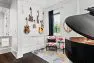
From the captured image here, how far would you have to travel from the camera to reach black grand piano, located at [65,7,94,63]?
0.89 metres

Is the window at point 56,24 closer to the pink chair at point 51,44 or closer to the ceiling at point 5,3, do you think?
the pink chair at point 51,44

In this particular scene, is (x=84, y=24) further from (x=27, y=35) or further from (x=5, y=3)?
(x=5, y=3)

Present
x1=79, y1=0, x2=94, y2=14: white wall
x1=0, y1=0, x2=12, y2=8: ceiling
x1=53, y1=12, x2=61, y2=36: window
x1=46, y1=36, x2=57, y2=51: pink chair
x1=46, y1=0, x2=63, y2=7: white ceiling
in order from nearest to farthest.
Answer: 1. x1=79, y1=0, x2=94, y2=14: white wall
2. x1=46, y1=36, x2=57, y2=51: pink chair
3. x1=46, y1=0, x2=63, y2=7: white ceiling
4. x1=53, y1=12, x2=61, y2=36: window
5. x1=0, y1=0, x2=12, y2=8: ceiling

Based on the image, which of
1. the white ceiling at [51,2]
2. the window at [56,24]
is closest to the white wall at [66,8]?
the white ceiling at [51,2]

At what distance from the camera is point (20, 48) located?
462 centimetres

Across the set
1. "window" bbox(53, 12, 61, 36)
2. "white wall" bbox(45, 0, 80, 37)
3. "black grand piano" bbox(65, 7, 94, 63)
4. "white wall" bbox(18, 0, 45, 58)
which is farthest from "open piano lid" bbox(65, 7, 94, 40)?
"window" bbox(53, 12, 61, 36)

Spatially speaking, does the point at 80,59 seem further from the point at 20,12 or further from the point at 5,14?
the point at 5,14

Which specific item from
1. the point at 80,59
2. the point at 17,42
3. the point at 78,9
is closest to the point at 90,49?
the point at 80,59

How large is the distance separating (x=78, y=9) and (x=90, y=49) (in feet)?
9.90

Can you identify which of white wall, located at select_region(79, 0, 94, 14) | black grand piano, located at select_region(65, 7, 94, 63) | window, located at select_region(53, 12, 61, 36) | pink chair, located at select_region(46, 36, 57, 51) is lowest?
pink chair, located at select_region(46, 36, 57, 51)

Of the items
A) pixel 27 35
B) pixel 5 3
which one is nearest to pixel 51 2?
pixel 27 35

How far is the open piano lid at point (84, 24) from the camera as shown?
0.86 meters

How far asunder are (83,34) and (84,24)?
12 cm

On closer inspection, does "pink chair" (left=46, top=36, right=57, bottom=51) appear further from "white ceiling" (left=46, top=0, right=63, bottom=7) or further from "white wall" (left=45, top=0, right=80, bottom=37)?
"white ceiling" (left=46, top=0, right=63, bottom=7)
